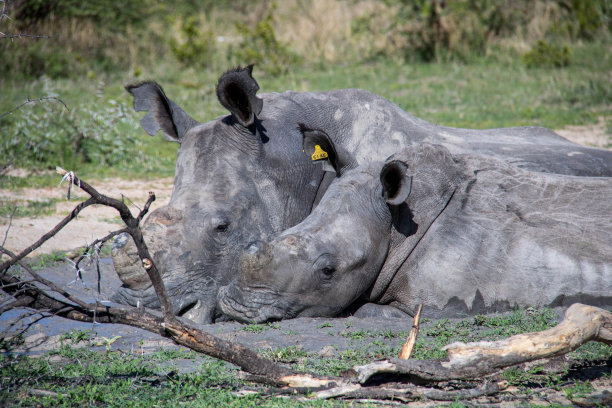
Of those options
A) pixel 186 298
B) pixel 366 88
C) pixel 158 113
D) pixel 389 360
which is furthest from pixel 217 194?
pixel 366 88

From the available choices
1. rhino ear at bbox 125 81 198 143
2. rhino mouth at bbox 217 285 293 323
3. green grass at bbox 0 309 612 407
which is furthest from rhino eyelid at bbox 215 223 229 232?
rhino ear at bbox 125 81 198 143

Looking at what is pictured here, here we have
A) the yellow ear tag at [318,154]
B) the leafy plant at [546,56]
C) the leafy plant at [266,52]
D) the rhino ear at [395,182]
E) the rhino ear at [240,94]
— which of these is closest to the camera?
the rhino ear at [395,182]

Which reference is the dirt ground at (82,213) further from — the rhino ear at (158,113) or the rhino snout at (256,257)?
the rhino snout at (256,257)

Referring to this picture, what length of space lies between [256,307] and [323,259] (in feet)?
1.98

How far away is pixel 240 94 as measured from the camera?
6238mm

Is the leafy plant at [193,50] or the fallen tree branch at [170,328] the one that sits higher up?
the leafy plant at [193,50]

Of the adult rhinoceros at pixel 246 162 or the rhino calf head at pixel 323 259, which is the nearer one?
the rhino calf head at pixel 323 259

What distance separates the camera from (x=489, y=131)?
7.95m

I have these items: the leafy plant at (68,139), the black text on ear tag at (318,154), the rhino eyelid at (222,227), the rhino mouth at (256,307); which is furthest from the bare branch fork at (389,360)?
the leafy plant at (68,139)

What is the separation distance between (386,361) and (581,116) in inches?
417

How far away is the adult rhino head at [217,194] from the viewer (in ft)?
18.7

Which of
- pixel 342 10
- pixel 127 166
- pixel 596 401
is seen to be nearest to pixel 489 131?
pixel 596 401

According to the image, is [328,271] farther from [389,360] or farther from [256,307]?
[389,360]

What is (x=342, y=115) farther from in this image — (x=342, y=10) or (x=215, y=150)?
(x=342, y=10)
